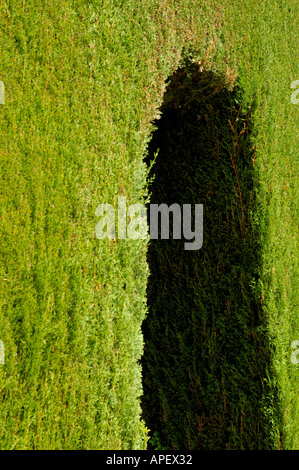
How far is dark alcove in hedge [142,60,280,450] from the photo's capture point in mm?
5645

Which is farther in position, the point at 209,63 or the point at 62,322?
the point at 209,63

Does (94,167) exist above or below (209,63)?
below

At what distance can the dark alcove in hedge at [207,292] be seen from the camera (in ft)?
18.5

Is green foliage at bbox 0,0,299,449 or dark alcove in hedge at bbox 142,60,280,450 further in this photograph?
dark alcove in hedge at bbox 142,60,280,450

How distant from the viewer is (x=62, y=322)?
314 cm

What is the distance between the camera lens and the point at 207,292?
6.04 meters

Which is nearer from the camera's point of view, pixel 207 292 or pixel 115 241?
pixel 115 241

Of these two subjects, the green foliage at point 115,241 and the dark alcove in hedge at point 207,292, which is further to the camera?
the dark alcove in hedge at point 207,292

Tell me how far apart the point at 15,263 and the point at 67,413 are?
1.05 metres
